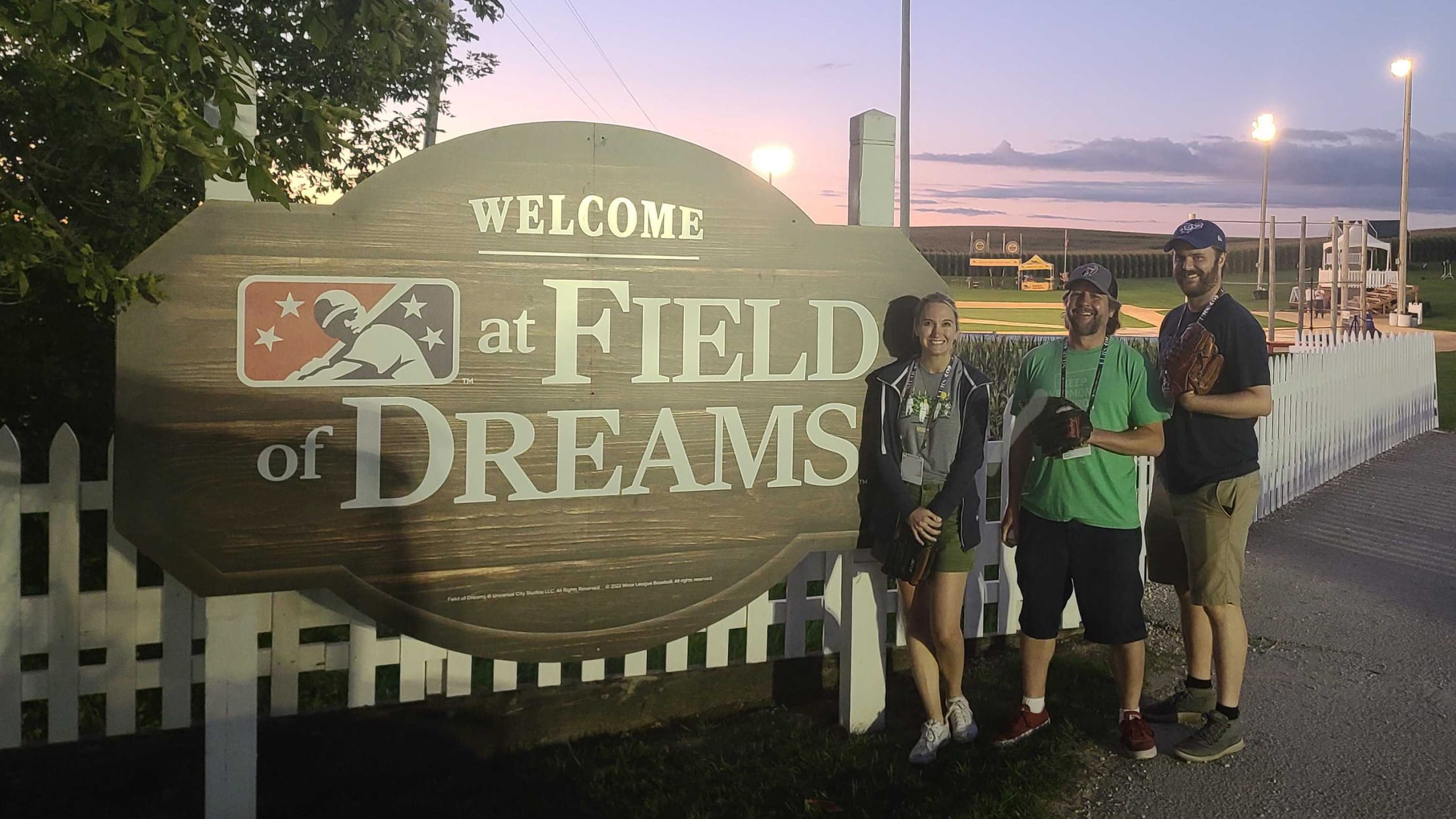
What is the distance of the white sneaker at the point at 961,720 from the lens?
161 inches

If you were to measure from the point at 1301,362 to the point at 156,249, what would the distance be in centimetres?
888

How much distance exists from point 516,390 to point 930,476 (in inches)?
55.5

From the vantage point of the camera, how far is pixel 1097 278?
387cm

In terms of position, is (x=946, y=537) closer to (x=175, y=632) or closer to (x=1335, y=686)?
(x=1335, y=686)

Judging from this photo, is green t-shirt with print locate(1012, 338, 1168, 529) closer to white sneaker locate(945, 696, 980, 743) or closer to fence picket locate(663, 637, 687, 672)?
white sneaker locate(945, 696, 980, 743)

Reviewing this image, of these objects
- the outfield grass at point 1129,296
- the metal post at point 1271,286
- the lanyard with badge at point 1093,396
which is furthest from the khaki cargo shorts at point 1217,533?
the outfield grass at point 1129,296

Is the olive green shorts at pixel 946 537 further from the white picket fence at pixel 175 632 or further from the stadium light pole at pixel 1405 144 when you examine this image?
the stadium light pole at pixel 1405 144

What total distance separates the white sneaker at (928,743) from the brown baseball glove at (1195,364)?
140cm

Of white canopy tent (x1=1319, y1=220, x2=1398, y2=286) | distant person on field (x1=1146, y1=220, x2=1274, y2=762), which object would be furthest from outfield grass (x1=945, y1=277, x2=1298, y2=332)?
distant person on field (x1=1146, y1=220, x2=1274, y2=762)

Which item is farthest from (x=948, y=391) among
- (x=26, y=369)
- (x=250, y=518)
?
(x=26, y=369)

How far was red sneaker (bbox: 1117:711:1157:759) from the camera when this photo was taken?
4008 millimetres

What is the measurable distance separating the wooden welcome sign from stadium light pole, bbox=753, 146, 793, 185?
7478mm

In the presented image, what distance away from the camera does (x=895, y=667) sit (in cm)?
500

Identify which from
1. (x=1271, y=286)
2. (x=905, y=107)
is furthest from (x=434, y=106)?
(x=1271, y=286)
